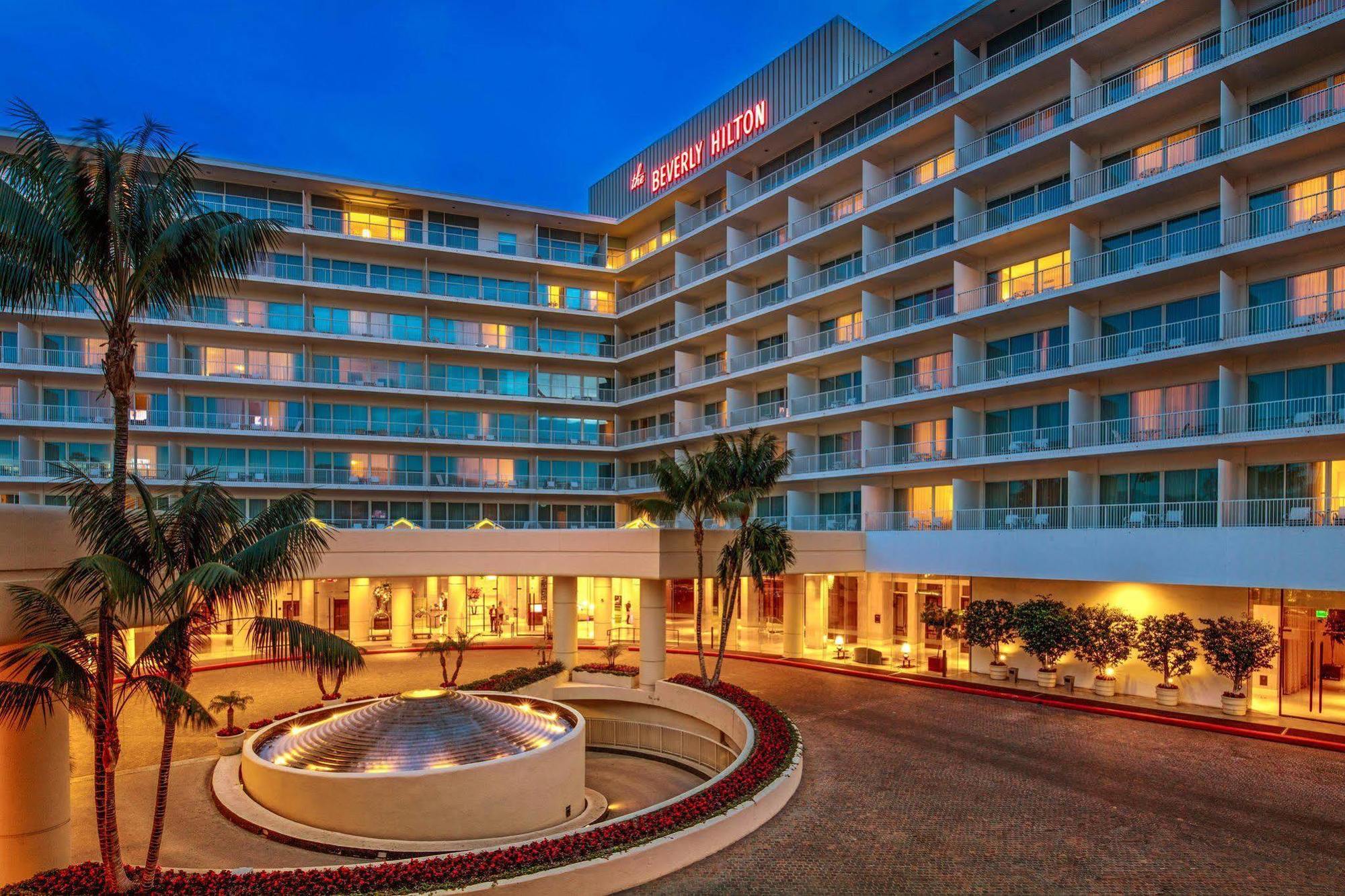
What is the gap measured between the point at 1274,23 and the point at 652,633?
28572mm

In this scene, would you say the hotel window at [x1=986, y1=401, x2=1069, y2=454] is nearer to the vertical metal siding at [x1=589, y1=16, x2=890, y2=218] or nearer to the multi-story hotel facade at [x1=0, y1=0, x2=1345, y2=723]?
the multi-story hotel facade at [x1=0, y1=0, x2=1345, y2=723]

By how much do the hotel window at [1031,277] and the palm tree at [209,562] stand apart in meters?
28.8

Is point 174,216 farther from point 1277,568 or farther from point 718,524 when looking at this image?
point 718,524

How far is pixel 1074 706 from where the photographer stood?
84.5 ft

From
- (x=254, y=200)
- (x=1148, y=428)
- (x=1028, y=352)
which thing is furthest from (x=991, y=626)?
(x=254, y=200)

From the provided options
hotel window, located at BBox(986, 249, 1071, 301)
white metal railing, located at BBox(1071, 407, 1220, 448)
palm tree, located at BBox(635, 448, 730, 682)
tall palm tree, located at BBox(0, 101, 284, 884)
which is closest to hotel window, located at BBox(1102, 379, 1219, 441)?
white metal railing, located at BBox(1071, 407, 1220, 448)

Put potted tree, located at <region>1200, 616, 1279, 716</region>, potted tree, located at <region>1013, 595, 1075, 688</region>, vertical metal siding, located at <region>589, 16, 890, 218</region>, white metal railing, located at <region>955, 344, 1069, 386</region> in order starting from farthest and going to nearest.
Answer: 1. vertical metal siding, located at <region>589, 16, 890, 218</region>
2. white metal railing, located at <region>955, 344, 1069, 386</region>
3. potted tree, located at <region>1013, 595, 1075, 688</region>
4. potted tree, located at <region>1200, 616, 1279, 716</region>

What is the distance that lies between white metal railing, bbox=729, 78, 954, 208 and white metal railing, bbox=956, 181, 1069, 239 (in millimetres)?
5444

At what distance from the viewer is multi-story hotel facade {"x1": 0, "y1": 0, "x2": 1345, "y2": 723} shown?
2633 centimetres

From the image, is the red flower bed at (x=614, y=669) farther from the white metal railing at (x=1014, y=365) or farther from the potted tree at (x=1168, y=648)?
the white metal railing at (x=1014, y=365)

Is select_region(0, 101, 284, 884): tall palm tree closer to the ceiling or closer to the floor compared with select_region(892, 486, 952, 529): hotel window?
closer to the ceiling

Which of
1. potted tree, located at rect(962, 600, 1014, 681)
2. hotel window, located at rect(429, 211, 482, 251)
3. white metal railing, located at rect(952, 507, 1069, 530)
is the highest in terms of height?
hotel window, located at rect(429, 211, 482, 251)

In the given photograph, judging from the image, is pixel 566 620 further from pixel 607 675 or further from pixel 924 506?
pixel 924 506

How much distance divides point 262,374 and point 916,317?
3801cm
